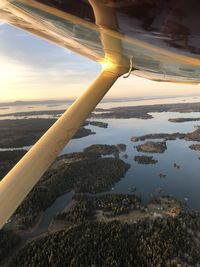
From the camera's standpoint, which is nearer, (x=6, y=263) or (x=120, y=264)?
(x=120, y=264)

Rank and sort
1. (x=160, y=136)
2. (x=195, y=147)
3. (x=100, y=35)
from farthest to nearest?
(x=160, y=136)
(x=195, y=147)
(x=100, y=35)

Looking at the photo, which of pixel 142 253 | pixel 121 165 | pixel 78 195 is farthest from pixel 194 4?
pixel 121 165

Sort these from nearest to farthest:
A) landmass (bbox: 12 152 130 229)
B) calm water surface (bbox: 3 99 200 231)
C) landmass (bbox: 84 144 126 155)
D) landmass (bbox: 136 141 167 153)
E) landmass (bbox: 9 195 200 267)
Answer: landmass (bbox: 9 195 200 267) < landmass (bbox: 12 152 130 229) < calm water surface (bbox: 3 99 200 231) < landmass (bbox: 84 144 126 155) < landmass (bbox: 136 141 167 153)

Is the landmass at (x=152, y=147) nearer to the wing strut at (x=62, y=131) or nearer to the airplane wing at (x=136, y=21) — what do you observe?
the wing strut at (x=62, y=131)

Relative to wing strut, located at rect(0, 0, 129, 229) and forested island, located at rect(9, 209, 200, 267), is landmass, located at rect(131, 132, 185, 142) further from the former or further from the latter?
wing strut, located at rect(0, 0, 129, 229)

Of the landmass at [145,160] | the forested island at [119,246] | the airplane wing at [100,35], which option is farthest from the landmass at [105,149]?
the airplane wing at [100,35]

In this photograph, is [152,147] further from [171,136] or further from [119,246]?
[119,246]

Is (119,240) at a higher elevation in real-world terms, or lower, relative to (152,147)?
lower

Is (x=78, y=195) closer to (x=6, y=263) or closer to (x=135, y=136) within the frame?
(x=6, y=263)

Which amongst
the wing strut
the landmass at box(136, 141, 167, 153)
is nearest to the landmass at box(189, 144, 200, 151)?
the landmass at box(136, 141, 167, 153)

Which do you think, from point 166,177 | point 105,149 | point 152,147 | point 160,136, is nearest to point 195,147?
point 152,147

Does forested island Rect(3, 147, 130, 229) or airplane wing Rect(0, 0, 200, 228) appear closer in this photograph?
airplane wing Rect(0, 0, 200, 228)
